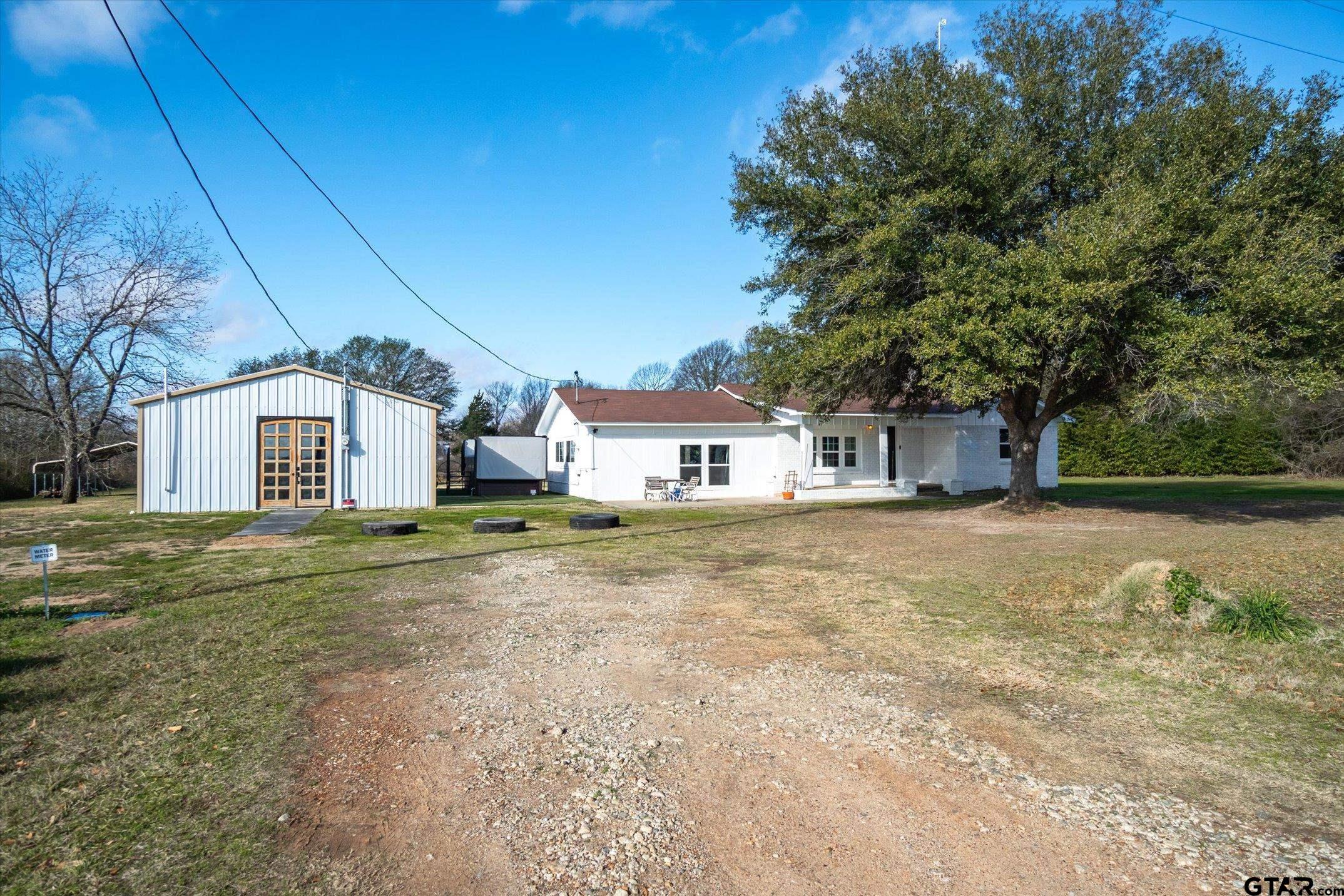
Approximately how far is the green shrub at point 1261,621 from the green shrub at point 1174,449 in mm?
27681

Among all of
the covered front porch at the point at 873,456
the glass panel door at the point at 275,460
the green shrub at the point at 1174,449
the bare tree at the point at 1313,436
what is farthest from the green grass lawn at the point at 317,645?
the bare tree at the point at 1313,436

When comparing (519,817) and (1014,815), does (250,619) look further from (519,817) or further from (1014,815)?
(1014,815)

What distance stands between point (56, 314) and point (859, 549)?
Result: 28093 millimetres

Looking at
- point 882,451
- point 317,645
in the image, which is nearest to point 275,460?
point 317,645

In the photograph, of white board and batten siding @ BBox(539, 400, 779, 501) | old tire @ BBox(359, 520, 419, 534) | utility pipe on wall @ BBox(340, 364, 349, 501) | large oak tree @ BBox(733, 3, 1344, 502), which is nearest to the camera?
large oak tree @ BBox(733, 3, 1344, 502)

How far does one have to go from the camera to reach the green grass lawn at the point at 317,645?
10.4ft

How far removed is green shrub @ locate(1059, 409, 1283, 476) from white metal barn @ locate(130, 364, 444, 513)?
26.8 metres

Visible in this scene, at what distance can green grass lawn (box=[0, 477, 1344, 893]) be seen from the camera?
3.16m

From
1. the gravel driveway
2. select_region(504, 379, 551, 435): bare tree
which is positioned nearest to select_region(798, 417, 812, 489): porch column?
the gravel driveway

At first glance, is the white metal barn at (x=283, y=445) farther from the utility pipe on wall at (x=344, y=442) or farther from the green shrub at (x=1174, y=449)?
the green shrub at (x=1174, y=449)

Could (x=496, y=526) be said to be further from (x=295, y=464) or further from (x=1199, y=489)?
(x=1199, y=489)

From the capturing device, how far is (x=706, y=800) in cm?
341

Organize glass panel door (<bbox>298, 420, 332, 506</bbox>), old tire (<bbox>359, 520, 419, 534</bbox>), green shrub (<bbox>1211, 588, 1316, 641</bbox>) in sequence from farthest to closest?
1. glass panel door (<bbox>298, 420, 332, 506</bbox>)
2. old tire (<bbox>359, 520, 419, 534</bbox>)
3. green shrub (<bbox>1211, 588, 1316, 641</bbox>)

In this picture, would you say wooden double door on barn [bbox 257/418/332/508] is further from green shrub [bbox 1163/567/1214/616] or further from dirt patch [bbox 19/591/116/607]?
green shrub [bbox 1163/567/1214/616]
